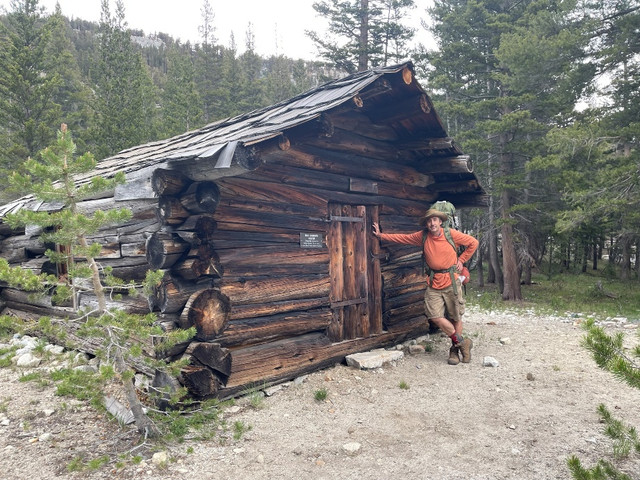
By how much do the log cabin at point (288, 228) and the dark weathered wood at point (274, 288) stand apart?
2 cm

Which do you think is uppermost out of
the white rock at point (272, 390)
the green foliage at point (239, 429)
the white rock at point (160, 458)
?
the white rock at point (160, 458)

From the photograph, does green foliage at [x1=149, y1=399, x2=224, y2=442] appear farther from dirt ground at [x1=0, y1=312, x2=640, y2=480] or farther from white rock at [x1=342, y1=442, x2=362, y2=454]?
white rock at [x1=342, y1=442, x2=362, y2=454]

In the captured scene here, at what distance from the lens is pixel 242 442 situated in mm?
4301

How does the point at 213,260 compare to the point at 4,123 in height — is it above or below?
below

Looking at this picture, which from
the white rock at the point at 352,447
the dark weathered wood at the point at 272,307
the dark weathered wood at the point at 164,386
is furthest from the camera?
the dark weathered wood at the point at 272,307

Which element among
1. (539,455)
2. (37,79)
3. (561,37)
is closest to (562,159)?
(561,37)

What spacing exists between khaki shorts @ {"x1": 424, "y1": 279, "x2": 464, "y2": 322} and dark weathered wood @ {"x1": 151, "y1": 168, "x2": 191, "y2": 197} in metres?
4.37

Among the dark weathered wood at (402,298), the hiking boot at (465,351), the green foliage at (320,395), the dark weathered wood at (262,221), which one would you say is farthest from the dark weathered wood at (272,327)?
the hiking boot at (465,351)

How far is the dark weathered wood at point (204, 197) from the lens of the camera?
4820mm

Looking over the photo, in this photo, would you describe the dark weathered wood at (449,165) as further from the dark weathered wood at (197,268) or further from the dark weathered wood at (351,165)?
→ the dark weathered wood at (197,268)

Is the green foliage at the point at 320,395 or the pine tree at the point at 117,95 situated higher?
the pine tree at the point at 117,95

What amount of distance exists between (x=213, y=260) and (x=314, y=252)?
1.82 metres

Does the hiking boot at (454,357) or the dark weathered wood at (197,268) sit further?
the hiking boot at (454,357)

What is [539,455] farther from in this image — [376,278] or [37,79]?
[37,79]
